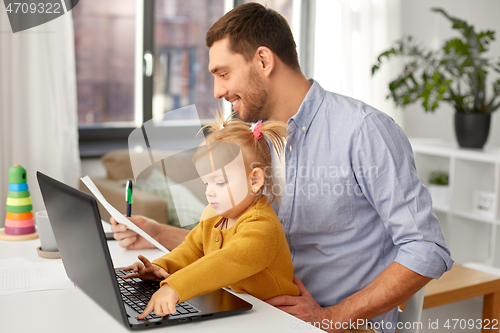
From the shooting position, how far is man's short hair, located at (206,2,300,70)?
4.07ft

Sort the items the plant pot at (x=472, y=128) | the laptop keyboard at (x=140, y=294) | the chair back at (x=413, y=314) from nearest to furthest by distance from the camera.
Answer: the laptop keyboard at (x=140, y=294) < the chair back at (x=413, y=314) < the plant pot at (x=472, y=128)

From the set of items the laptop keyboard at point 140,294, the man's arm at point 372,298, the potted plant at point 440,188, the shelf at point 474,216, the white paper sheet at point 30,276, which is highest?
the laptop keyboard at point 140,294

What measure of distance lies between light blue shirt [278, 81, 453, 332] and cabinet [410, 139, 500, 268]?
5.65 feet

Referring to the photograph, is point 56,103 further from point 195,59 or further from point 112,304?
point 112,304

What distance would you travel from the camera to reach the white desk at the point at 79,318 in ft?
2.60

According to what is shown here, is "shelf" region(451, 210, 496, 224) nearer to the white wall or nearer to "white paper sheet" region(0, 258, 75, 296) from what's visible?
the white wall

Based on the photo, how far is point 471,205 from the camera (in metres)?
2.83

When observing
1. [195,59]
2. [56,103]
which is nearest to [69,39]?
[56,103]

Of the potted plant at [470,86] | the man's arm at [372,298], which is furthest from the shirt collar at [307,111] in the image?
the potted plant at [470,86]

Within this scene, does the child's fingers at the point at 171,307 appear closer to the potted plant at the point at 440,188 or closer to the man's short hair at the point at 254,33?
the man's short hair at the point at 254,33

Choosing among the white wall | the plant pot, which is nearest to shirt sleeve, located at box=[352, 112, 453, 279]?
the plant pot

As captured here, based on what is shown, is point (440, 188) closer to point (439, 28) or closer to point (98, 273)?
point (439, 28)

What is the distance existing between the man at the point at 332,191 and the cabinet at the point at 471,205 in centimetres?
173

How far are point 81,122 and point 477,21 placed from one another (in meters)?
2.90
